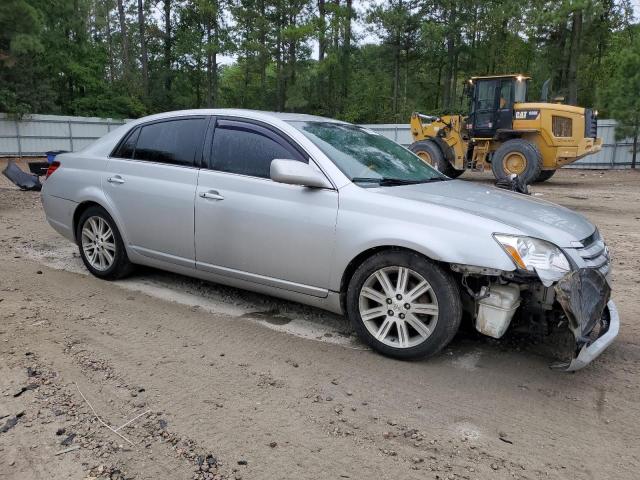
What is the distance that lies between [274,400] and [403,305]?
1051 millimetres

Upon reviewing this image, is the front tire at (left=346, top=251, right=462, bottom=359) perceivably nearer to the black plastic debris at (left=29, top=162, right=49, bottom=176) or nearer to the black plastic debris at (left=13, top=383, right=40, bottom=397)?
the black plastic debris at (left=13, top=383, right=40, bottom=397)

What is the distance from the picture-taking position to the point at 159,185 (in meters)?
4.66

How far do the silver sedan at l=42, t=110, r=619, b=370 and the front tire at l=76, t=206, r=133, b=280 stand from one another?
2cm

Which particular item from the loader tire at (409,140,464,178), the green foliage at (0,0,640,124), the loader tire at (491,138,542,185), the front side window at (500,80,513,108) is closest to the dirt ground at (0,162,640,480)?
the loader tire at (491,138,542,185)

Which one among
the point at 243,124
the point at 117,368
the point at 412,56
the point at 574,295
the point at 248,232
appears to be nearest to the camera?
the point at 574,295

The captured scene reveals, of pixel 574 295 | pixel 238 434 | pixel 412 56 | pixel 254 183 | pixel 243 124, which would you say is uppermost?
pixel 412 56

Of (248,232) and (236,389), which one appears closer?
(236,389)

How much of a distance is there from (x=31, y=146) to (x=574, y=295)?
27.3 metres

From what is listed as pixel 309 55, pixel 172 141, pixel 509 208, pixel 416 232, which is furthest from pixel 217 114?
pixel 309 55

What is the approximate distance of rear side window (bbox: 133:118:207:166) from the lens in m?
4.62

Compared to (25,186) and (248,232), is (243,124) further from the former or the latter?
(25,186)

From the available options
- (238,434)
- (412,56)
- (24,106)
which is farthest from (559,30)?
(238,434)

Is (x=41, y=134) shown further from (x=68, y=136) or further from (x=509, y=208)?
(x=509, y=208)

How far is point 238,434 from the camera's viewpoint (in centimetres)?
270
